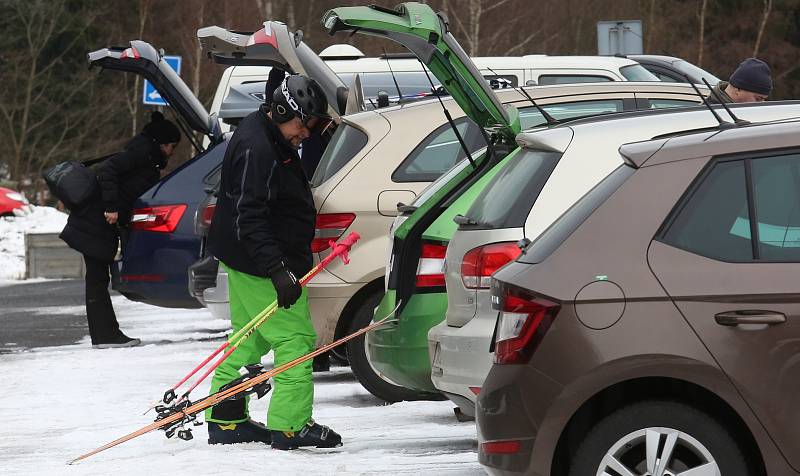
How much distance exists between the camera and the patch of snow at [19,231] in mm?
22797

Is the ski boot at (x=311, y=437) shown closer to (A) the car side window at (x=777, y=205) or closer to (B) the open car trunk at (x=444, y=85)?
(B) the open car trunk at (x=444, y=85)

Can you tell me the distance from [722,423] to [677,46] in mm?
48855

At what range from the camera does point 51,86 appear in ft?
125

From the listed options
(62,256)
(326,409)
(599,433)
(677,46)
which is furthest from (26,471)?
(677,46)

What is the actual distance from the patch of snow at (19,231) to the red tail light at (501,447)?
1706cm

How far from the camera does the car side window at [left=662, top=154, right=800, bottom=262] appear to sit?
4875 mm

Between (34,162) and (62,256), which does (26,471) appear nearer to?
(62,256)

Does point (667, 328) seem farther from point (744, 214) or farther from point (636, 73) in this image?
point (636, 73)

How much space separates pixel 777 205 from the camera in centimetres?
493

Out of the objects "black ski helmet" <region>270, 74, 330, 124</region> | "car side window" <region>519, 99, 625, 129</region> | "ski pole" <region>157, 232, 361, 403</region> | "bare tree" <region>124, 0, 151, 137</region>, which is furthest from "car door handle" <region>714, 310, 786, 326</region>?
"bare tree" <region>124, 0, 151, 137</region>

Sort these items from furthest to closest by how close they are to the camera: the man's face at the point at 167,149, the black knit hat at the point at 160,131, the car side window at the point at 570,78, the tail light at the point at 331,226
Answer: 1. the car side window at the point at 570,78
2. the man's face at the point at 167,149
3. the black knit hat at the point at 160,131
4. the tail light at the point at 331,226

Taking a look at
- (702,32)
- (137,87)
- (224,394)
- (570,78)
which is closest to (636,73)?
(570,78)

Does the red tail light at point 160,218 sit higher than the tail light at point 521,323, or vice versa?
the tail light at point 521,323

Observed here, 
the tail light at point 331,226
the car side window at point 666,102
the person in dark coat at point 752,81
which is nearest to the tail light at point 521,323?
the tail light at point 331,226
